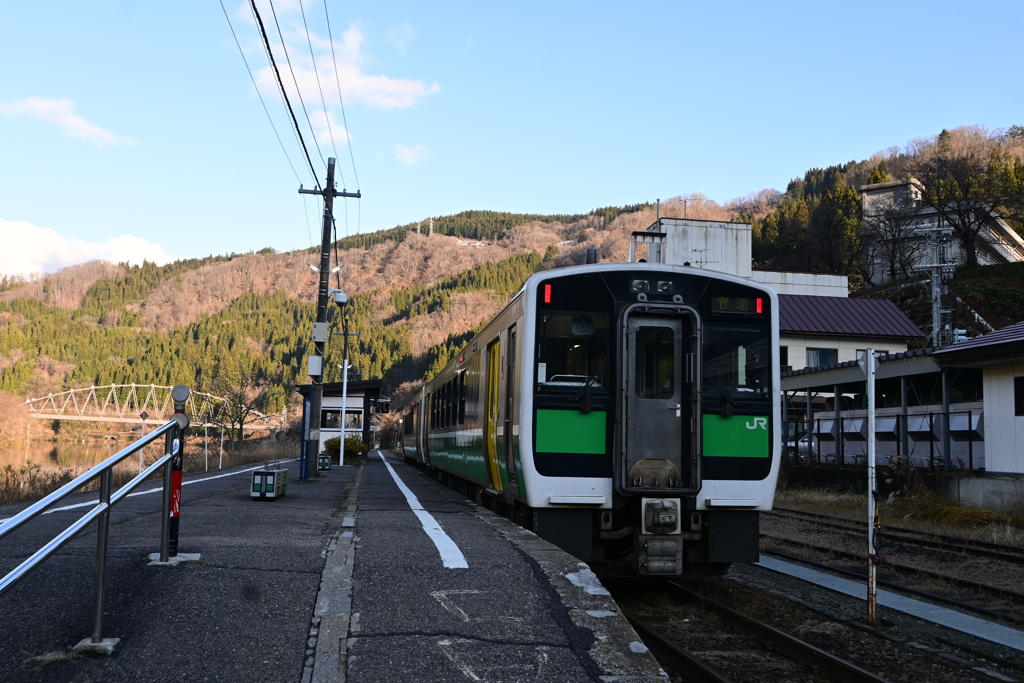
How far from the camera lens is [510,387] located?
28.0 feet

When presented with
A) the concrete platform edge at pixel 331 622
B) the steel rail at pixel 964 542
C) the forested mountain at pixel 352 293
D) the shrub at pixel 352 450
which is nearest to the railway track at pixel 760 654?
the concrete platform edge at pixel 331 622

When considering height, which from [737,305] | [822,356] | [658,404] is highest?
[822,356]

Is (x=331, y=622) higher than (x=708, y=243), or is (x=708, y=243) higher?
(x=708, y=243)

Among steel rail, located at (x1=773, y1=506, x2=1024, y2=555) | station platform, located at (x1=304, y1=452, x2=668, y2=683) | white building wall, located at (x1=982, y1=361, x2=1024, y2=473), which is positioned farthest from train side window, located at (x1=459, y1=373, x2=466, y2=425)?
white building wall, located at (x1=982, y1=361, x2=1024, y2=473)

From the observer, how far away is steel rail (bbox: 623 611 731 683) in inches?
210

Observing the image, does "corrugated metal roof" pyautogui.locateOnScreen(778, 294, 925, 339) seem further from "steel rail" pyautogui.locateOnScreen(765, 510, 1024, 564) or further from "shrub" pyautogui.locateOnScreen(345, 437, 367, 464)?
"steel rail" pyautogui.locateOnScreen(765, 510, 1024, 564)

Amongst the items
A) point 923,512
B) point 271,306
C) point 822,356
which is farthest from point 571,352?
point 271,306

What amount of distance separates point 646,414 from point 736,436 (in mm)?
879

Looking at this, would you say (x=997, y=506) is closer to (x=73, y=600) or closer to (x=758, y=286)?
(x=758, y=286)

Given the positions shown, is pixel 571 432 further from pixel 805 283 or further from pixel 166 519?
pixel 805 283

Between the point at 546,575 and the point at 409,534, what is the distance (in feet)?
8.16

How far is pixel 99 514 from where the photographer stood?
13.7 feet

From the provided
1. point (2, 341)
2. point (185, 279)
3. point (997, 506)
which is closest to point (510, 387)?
point (997, 506)

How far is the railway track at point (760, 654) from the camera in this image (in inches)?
217
